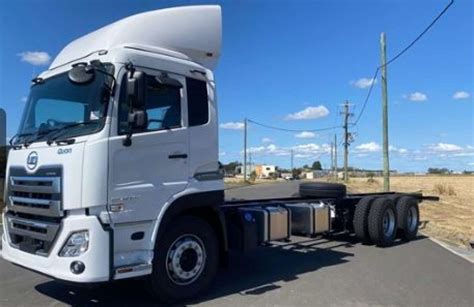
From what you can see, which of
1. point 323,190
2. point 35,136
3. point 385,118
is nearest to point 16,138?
point 35,136

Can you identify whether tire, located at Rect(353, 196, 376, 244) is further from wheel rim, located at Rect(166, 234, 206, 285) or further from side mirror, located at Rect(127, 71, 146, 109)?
side mirror, located at Rect(127, 71, 146, 109)

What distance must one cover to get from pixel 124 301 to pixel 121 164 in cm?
194

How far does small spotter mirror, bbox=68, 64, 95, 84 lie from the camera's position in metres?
6.11

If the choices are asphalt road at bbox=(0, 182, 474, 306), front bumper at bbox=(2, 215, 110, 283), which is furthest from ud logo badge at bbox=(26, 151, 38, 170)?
asphalt road at bbox=(0, 182, 474, 306)

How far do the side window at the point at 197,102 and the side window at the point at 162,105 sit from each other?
0.20 m

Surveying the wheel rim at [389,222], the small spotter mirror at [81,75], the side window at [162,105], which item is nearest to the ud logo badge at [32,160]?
the small spotter mirror at [81,75]

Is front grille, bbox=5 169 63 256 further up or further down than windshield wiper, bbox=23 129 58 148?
further down

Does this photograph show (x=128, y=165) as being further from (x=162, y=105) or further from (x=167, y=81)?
(x=167, y=81)

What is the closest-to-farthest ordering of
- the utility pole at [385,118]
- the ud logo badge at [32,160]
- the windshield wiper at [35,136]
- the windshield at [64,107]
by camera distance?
the windshield at [64,107]
the ud logo badge at [32,160]
the windshield wiper at [35,136]
the utility pole at [385,118]

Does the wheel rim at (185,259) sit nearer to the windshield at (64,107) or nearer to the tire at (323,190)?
the windshield at (64,107)

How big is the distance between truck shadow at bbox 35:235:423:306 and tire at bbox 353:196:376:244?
38cm

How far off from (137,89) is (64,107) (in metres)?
1.13

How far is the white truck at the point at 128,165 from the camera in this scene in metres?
5.84

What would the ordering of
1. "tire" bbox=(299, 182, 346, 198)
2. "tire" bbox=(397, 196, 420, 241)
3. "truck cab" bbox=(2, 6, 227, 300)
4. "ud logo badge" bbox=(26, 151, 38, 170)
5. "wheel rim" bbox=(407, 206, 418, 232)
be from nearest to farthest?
"truck cab" bbox=(2, 6, 227, 300) < "ud logo badge" bbox=(26, 151, 38, 170) < "tire" bbox=(299, 182, 346, 198) < "tire" bbox=(397, 196, 420, 241) < "wheel rim" bbox=(407, 206, 418, 232)
